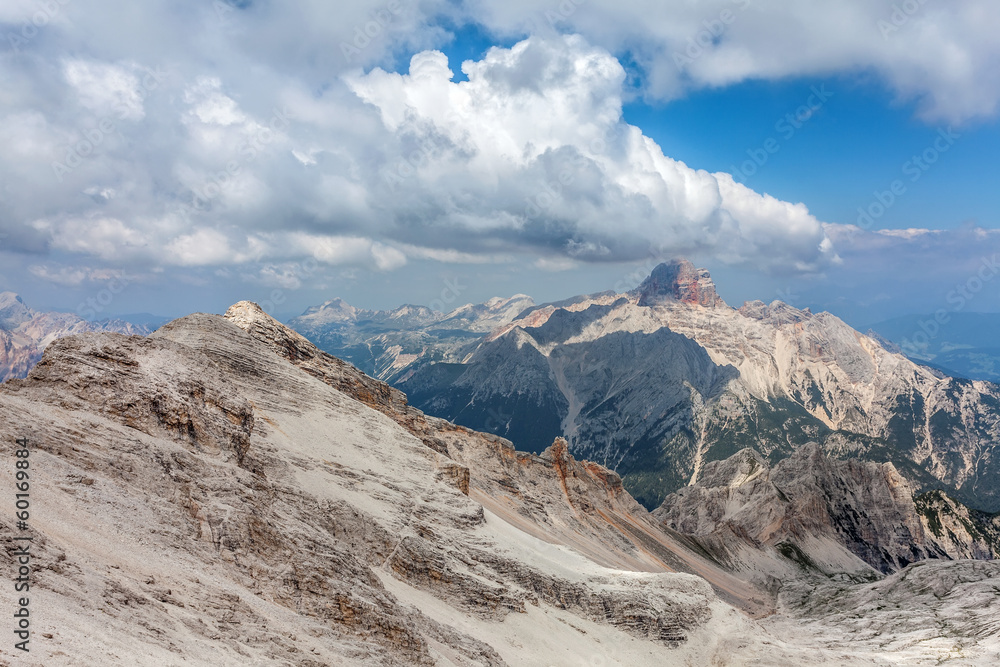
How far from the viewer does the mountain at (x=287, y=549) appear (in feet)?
90.4

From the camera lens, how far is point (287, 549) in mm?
37562

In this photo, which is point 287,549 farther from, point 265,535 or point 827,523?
point 827,523

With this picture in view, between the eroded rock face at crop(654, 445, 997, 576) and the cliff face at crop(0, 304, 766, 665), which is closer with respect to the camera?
the cliff face at crop(0, 304, 766, 665)

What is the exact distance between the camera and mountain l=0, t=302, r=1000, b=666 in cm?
2755

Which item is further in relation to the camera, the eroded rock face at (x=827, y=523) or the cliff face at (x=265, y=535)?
the eroded rock face at (x=827, y=523)

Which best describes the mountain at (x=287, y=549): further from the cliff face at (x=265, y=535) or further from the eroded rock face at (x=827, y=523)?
the eroded rock face at (x=827, y=523)

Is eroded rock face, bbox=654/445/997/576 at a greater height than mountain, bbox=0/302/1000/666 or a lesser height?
greater

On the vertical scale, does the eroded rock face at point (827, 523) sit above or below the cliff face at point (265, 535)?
above

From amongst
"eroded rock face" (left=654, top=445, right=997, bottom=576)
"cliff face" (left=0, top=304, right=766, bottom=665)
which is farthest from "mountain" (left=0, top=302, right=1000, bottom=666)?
"eroded rock face" (left=654, top=445, right=997, bottom=576)

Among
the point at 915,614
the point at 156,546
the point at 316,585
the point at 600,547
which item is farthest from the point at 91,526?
the point at 915,614

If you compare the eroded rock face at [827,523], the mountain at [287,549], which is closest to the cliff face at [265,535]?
the mountain at [287,549]

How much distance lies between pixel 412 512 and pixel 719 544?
125 m

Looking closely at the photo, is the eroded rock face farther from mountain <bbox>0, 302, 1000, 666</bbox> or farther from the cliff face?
the cliff face

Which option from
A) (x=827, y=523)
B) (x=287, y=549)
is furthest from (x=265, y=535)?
(x=827, y=523)
